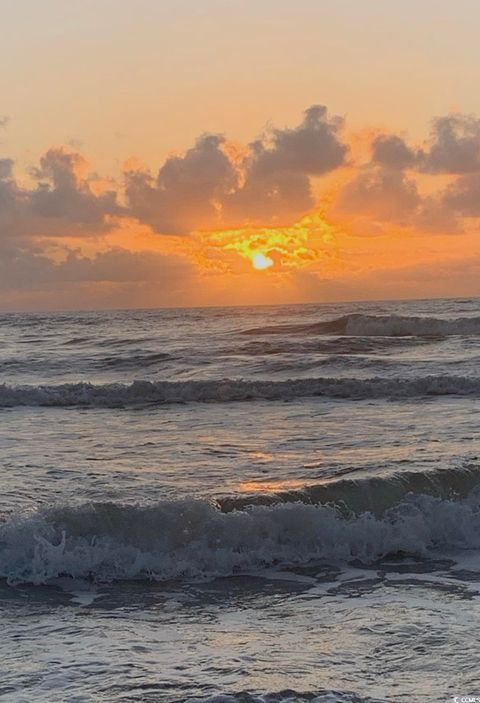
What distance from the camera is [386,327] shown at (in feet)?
146

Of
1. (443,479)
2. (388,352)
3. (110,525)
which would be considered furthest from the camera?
(388,352)

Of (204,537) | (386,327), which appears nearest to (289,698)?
(204,537)

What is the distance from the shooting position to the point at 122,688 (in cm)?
459

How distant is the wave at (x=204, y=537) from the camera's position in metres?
7.12

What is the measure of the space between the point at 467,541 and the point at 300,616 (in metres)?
2.74

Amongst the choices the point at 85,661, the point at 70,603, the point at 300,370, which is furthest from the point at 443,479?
the point at 300,370

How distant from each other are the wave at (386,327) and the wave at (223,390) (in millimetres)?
20982

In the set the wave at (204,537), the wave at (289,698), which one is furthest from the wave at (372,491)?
the wave at (289,698)

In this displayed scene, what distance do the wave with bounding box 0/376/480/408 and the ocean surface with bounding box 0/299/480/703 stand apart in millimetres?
2942

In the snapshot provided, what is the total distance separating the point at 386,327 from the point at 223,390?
26169 mm

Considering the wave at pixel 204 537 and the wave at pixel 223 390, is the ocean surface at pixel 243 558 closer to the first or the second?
the wave at pixel 204 537

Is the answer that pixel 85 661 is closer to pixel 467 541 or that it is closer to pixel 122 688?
pixel 122 688

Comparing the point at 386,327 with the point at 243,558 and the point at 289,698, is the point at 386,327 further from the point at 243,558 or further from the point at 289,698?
the point at 289,698

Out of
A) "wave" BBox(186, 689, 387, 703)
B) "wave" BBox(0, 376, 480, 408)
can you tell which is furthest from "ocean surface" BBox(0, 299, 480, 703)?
"wave" BBox(0, 376, 480, 408)
